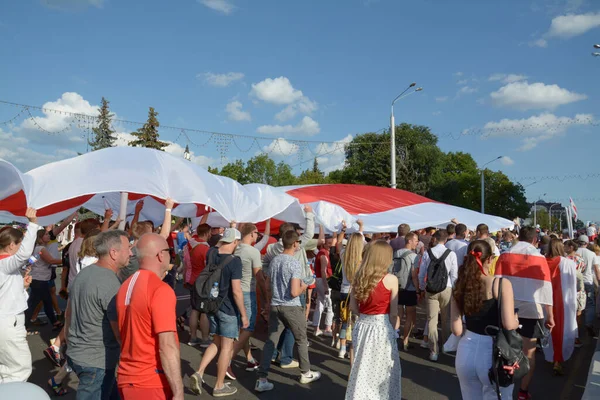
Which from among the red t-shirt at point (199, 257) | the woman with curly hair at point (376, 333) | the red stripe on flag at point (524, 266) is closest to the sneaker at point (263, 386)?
the woman with curly hair at point (376, 333)

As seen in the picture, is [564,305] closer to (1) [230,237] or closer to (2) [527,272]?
(2) [527,272]

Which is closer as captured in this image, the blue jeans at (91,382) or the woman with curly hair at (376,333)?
the blue jeans at (91,382)

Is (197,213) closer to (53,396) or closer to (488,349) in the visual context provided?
(53,396)

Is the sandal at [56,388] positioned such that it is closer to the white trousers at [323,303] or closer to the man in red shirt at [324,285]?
the man in red shirt at [324,285]

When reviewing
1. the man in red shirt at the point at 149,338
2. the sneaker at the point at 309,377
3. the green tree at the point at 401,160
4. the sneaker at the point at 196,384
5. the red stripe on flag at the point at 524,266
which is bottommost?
the sneaker at the point at 309,377

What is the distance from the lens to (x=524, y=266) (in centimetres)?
541

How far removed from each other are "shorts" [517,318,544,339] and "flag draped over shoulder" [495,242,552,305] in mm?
218

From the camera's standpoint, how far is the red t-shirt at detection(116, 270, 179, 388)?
272 cm

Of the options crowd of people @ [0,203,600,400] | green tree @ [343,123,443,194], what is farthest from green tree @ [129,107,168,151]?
crowd of people @ [0,203,600,400]

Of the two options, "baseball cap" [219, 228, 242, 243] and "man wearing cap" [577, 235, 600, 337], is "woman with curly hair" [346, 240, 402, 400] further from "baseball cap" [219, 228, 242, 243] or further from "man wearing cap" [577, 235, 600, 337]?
"man wearing cap" [577, 235, 600, 337]

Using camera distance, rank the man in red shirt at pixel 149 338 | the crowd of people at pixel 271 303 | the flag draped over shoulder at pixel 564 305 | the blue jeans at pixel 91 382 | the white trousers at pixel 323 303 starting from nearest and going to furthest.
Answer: the man in red shirt at pixel 149 338
the crowd of people at pixel 271 303
the blue jeans at pixel 91 382
the flag draped over shoulder at pixel 564 305
the white trousers at pixel 323 303

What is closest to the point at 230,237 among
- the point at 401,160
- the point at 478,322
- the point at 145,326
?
the point at 145,326

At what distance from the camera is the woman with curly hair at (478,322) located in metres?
3.59

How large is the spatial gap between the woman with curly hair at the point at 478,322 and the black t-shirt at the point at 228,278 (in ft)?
7.84
